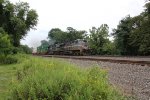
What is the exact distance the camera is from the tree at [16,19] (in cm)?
4288

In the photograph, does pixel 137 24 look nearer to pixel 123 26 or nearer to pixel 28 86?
pixel 123 26

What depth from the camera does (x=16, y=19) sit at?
→ 1679 inches

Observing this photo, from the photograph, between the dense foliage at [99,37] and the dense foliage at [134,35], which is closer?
the dense foliage at [134,35]

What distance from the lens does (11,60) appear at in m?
31.6

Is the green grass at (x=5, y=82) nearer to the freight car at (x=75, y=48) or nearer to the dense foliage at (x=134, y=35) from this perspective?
the dense foliage at (x=134, y=35)

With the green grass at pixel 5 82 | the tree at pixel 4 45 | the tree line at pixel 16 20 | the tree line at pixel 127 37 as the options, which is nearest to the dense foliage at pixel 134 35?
the tree line at pixel 127 37

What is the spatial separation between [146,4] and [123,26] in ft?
36.6

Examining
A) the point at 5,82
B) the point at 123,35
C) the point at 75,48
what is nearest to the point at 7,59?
the point at 75,48

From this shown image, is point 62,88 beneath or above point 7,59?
beneath

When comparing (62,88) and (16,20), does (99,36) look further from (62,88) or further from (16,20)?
(62,88)

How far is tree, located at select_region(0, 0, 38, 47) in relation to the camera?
42881mm

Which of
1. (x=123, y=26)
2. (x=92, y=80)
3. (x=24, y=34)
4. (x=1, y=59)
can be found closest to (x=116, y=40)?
(x=123, y=26)

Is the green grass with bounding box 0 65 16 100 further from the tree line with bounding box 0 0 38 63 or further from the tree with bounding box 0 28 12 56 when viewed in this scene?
the tree line with bounding box 0 0 38 63

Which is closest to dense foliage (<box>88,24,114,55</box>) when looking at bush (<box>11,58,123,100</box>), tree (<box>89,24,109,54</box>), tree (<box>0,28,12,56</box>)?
tree (<box>89,24,109,54</box>)
